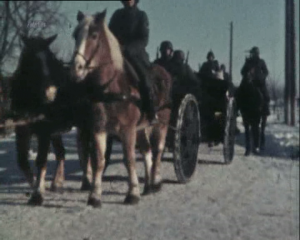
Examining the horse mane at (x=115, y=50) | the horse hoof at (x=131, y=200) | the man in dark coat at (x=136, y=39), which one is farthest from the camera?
the horse hoof at (x=131, y=200)

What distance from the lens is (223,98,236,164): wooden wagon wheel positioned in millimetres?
7238

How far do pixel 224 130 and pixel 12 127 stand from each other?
225 inches

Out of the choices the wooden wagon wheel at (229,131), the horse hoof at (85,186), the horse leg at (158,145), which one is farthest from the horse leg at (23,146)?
the wooden wagon wheel at (229,131)

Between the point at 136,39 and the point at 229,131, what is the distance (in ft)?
15.8

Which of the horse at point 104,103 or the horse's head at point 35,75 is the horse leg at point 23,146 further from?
the horse at point 104,103

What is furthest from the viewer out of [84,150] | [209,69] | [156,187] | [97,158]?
[209,69]

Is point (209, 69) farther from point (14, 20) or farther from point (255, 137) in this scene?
point (14, 20)

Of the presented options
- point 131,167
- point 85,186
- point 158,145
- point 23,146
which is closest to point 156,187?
point 158,145

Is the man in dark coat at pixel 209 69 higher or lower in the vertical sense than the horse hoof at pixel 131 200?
higher

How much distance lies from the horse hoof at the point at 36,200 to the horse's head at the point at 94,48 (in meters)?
0.72

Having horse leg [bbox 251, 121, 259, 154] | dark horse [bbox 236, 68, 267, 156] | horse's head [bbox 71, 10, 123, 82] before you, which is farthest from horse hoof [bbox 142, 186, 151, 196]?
horse leg [bbox 251, 121, 259, 154]

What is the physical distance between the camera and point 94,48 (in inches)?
131

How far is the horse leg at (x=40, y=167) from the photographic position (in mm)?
1917

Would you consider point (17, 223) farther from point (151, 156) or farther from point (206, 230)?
point (151, 156)
